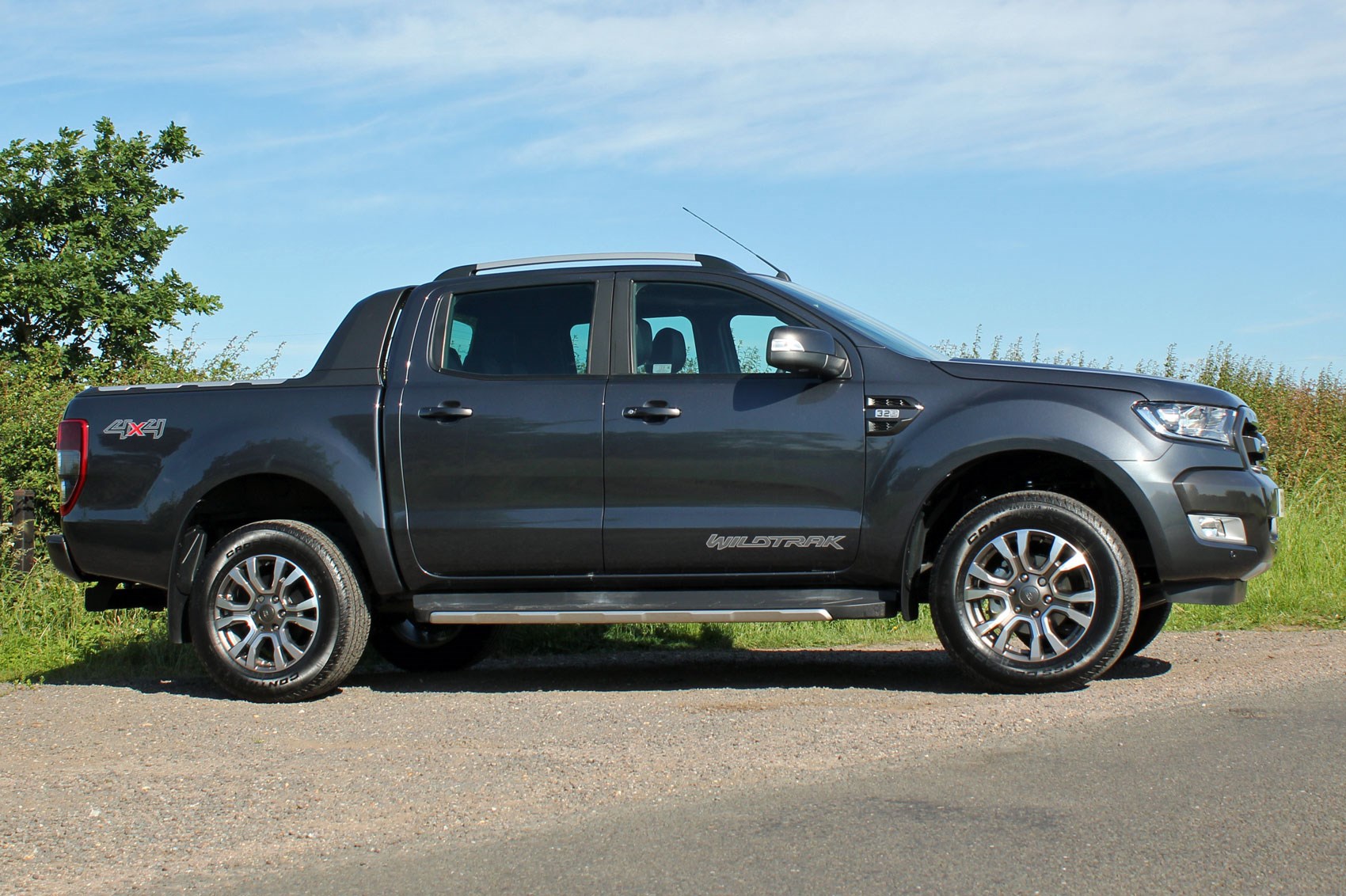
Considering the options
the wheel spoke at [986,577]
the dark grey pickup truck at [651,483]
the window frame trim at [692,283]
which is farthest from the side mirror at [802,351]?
the wheel spoke at [986,577]

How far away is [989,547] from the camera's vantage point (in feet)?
19.8

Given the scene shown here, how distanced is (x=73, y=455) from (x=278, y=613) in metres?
1.41

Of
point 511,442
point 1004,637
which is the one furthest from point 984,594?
point 511,442

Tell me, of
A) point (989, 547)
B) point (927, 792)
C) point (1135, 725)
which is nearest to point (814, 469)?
point (989, 547)

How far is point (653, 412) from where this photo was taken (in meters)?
6.27

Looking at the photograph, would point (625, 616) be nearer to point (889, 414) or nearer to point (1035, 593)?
point (889, 414)

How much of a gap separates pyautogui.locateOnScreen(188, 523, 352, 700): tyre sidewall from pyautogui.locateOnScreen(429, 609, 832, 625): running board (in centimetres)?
52

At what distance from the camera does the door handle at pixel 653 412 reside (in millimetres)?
6262

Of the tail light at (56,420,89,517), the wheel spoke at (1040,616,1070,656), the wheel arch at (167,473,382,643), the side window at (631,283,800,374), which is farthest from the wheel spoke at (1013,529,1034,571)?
the tail light at (56,420,89,517)

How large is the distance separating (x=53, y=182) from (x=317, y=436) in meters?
29.3

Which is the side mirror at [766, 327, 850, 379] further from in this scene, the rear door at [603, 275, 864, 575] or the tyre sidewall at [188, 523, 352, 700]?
the tyre sidewall at [188, 523, 352, 700]

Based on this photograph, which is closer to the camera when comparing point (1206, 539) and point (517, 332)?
point (1206, 539)

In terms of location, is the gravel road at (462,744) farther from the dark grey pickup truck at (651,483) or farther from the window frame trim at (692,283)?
the window frame trim at (692,283)

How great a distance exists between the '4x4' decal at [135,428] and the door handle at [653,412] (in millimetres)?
2378
